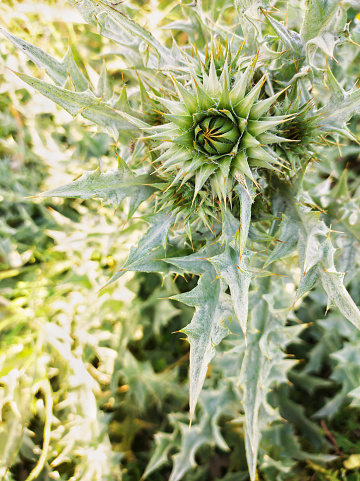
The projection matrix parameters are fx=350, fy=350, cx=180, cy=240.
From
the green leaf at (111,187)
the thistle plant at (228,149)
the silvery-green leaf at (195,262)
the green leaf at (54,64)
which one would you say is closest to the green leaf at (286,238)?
the thistle plant at (228,149)

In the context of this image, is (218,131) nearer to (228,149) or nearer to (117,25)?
(228,149)

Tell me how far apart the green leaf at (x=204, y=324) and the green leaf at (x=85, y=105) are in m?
0.78

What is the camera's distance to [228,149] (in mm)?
1261

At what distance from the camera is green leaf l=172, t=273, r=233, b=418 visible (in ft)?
4.03

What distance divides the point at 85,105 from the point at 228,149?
727 millimetres

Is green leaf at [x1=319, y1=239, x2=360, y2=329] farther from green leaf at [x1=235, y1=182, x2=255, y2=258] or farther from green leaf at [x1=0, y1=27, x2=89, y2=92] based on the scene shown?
green leaf at [x1=0, y1=27, x2=89, y2=92]

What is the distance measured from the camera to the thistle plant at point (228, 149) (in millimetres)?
1236

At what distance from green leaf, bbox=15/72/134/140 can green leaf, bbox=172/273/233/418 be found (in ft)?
2.55

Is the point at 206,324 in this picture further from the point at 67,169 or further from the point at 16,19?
the point at 16,19

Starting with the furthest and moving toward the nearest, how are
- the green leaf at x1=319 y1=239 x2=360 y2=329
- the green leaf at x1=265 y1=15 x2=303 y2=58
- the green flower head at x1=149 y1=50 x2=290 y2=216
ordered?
the green leaf at x1=265 y1=15 x2=303 y2=58 → the green leaf at x1=319 y1=239 x2=360 y2=329 → the green flower head at x1=149 y1=50 x2=290 y2=216

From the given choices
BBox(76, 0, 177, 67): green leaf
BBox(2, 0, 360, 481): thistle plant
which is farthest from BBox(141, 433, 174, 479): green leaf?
BBox(76, 0, 177, 67): green leaf

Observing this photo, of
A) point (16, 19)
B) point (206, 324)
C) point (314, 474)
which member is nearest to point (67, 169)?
point (16, 19)

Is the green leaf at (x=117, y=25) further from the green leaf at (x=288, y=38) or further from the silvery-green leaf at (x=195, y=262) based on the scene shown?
the silvery-green leaf at (x=195, y=262)

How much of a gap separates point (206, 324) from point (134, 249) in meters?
0.47
